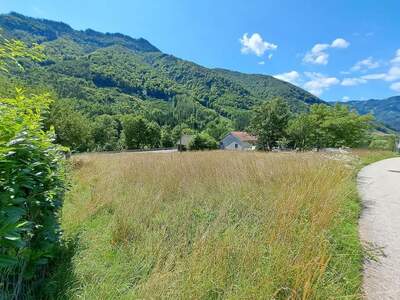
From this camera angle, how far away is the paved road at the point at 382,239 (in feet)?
9.30

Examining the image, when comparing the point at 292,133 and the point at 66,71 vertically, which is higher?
the point at 66,71

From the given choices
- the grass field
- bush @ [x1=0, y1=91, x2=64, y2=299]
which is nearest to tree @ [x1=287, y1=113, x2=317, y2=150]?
the grass field

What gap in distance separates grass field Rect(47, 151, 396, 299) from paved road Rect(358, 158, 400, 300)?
0.57 ft

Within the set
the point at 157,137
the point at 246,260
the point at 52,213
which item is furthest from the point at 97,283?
the point at 157,137

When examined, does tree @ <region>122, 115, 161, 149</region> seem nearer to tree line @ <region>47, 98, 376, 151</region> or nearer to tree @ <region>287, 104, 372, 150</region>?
tree line @ <region>47, 98, 376, 151</region>

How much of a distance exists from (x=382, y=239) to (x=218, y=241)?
2.95 meters

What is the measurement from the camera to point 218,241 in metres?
2.98

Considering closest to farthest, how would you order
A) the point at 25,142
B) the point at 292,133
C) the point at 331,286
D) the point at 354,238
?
1. the point at 25,142
2. the point at 331,286
3. the point at 354,238
4. the point at 292,133

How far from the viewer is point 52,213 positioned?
2.97 m

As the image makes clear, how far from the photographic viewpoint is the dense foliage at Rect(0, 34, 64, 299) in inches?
67.9

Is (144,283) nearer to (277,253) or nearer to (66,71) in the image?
(277,253)

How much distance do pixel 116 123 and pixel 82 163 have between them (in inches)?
3434

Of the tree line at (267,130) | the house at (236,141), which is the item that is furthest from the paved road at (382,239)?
the house at (236,141)

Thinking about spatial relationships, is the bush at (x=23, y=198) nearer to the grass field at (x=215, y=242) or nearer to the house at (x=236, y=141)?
the grass field at (x=215, y=242)
